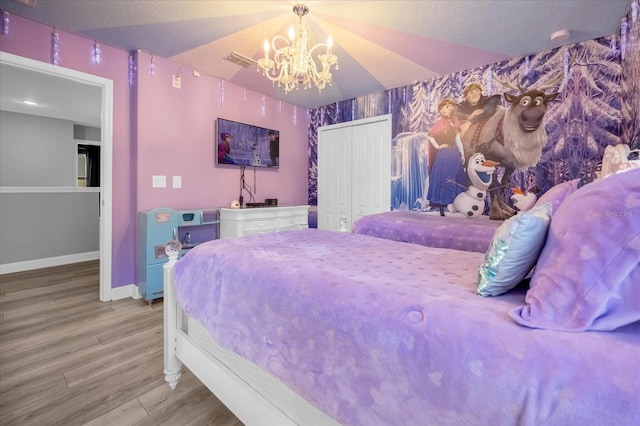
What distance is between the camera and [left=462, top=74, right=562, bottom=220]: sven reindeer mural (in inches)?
122

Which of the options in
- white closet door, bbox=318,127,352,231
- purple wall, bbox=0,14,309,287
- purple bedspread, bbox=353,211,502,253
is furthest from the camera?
white closet door, bbox=318,127,352,231

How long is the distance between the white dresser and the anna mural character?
6.03 feet

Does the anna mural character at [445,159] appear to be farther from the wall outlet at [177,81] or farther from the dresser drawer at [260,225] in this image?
the wall outlet at [177,81]

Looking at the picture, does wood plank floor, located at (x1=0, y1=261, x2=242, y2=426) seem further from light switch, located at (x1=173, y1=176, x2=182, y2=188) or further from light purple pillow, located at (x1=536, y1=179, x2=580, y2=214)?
light purple pillow, located at (x1=536, y1=179, x2=580, y2=214)

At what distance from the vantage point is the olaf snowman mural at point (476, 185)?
340 centimetres

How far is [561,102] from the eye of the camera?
9.77ft

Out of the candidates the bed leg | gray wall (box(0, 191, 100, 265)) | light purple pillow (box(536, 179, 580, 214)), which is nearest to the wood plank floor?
the bed leg

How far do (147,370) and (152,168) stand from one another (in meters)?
2.16

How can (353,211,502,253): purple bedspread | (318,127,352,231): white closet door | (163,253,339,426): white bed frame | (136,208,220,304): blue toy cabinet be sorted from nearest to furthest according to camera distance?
(163,253,339,426): white bed frame, (353,211,502,253): purple bedspread, (136,208,220,304): blue toy cabinet, (318,127,352,231): white closet door

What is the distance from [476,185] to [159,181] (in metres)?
3.68

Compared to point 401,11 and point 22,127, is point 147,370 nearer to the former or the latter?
point 401,11

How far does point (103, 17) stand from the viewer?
8.20ft

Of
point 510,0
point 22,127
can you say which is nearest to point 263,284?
point 510,0

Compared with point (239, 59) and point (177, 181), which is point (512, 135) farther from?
point (177, 181)
